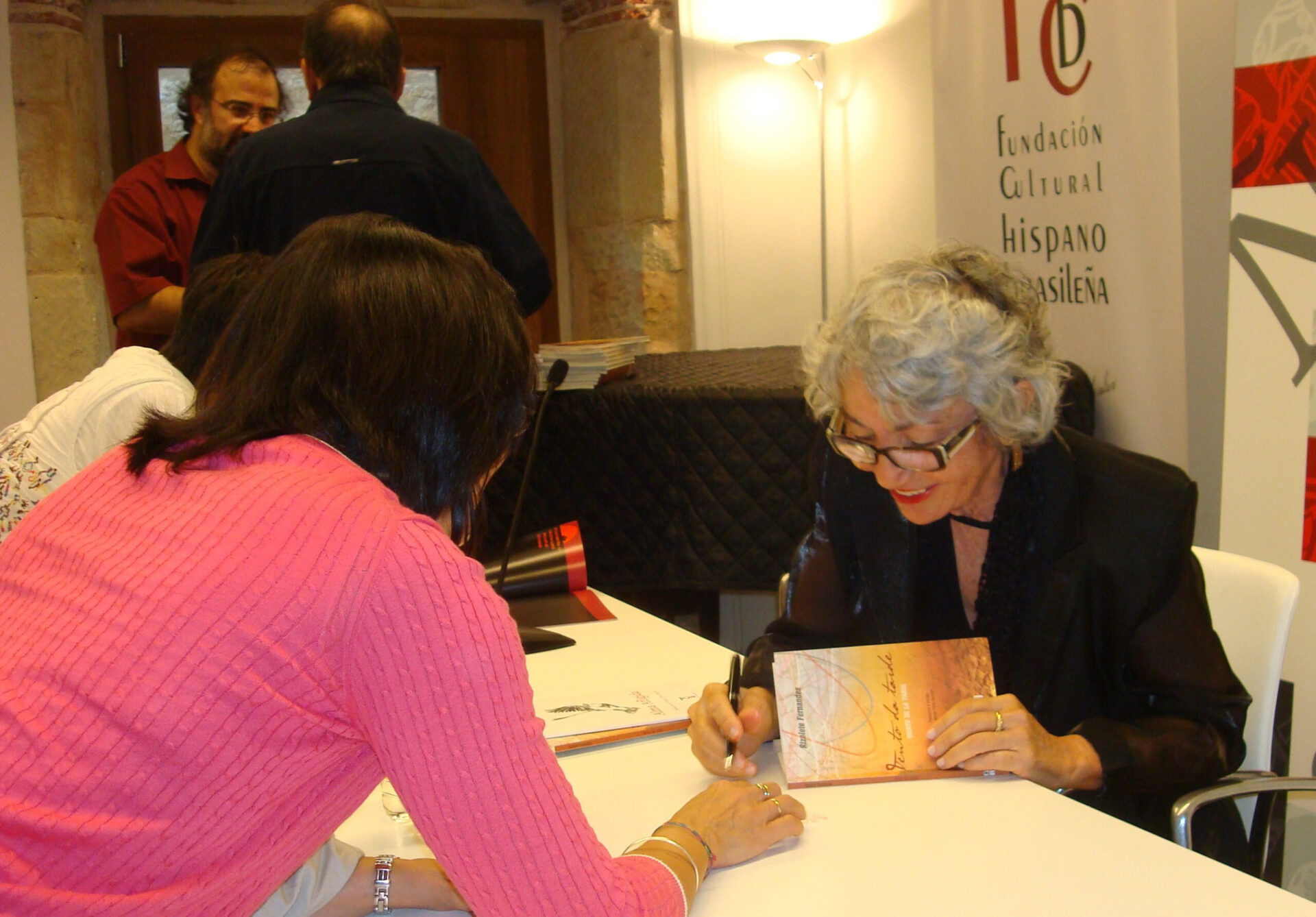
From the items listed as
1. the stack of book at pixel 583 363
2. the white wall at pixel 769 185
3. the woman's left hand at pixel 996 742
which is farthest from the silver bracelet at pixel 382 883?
the white wall at pixel 769 185

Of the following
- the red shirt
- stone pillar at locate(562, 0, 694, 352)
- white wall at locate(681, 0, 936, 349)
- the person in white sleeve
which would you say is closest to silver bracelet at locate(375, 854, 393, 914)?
the person in white sleeve

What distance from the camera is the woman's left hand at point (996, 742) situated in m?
1.36

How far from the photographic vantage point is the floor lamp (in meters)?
4.67

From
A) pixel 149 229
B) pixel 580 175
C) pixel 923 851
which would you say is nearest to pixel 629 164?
pixel 580 175

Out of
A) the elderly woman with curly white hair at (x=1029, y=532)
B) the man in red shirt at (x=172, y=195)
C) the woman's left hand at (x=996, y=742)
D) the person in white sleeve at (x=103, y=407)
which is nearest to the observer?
the woman's left hand at (x=996, y=742)

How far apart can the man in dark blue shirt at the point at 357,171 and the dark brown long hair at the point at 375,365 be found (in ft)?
5.09

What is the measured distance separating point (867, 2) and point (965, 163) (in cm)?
152

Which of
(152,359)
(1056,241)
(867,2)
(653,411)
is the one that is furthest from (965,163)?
(152,359)

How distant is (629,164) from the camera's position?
516 centimetres

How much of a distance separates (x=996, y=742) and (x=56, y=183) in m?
4.60

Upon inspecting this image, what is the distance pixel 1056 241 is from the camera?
9.91 feet

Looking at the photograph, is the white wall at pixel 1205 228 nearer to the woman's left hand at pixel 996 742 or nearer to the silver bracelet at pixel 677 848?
the woman's left hand at pixel 996 742

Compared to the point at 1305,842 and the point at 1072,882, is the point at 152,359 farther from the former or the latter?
the point at 1305,842

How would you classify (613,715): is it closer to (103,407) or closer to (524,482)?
(524,482)
